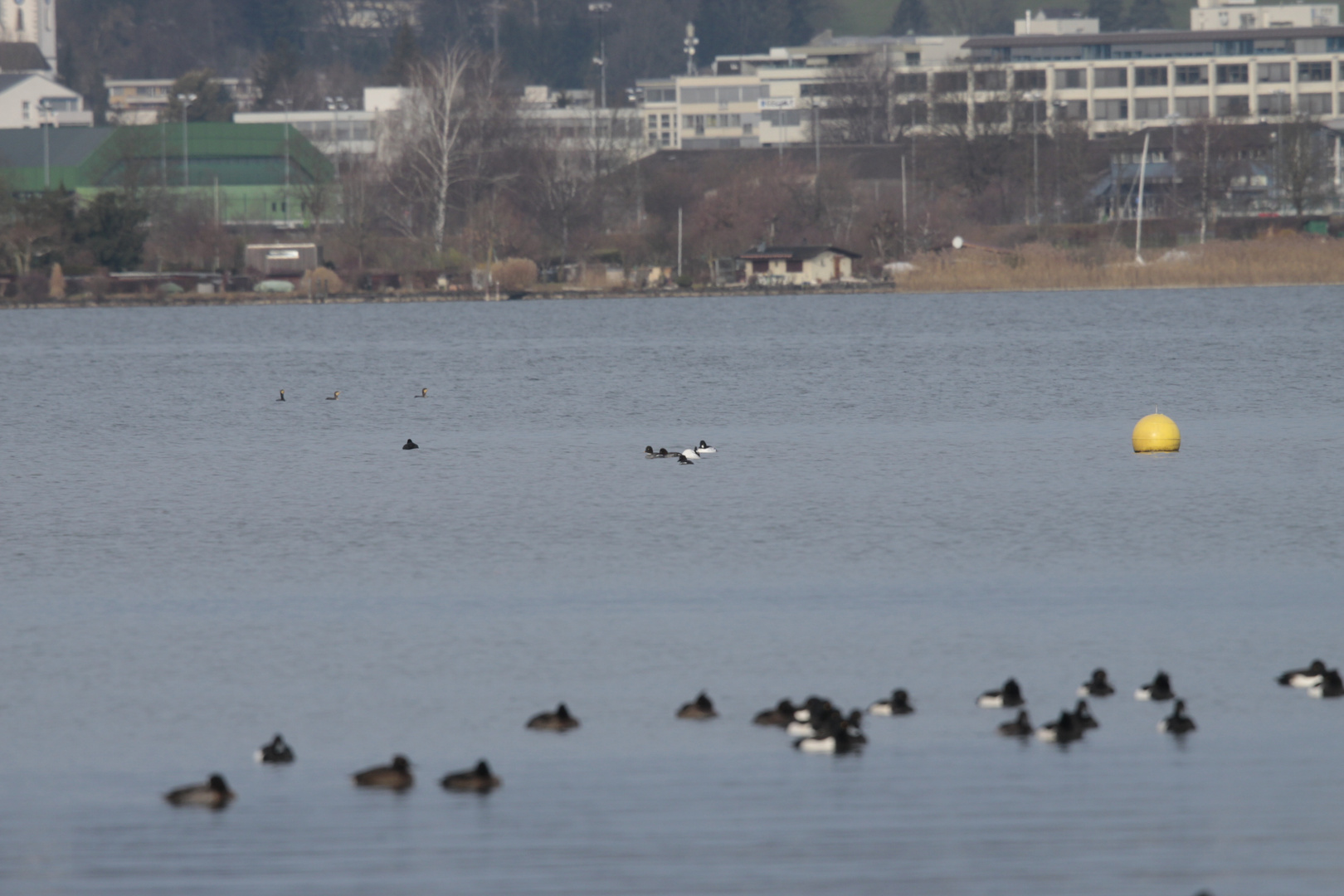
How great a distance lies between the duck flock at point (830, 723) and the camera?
13.9 meters

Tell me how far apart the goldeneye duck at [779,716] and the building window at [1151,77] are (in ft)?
504

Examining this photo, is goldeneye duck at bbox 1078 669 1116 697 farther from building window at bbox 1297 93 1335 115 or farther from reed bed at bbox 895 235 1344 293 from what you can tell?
building window at bbox 1297 93 1335 115

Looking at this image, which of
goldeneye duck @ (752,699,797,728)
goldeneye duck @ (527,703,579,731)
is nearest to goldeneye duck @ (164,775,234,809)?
goldeneye duck @ (527,703,579,731)

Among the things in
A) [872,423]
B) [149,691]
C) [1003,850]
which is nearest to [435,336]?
[872,423]

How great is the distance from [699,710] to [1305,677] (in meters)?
5.13

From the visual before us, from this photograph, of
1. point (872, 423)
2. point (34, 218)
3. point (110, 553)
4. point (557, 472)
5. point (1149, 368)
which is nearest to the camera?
point (110, 553)

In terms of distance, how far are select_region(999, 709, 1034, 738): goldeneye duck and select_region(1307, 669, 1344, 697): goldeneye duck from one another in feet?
8.91

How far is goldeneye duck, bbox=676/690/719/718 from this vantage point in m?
15.8

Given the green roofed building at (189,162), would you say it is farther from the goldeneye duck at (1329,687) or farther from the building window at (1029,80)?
the goldeneye duck at (1329,687)

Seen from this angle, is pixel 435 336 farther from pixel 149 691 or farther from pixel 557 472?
pixel 149 691

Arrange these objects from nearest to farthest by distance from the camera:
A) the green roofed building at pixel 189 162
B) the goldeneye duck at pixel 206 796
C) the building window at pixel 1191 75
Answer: the goldeneye duck at pixel 206 796
the green roofed building at pixel 189 162
the building window at pixel 1191 75

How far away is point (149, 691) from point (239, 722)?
1.57 meters

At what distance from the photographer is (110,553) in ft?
81.5

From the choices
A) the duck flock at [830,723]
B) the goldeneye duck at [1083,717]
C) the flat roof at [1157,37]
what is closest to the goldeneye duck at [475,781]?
the duck flock at [830,723]
